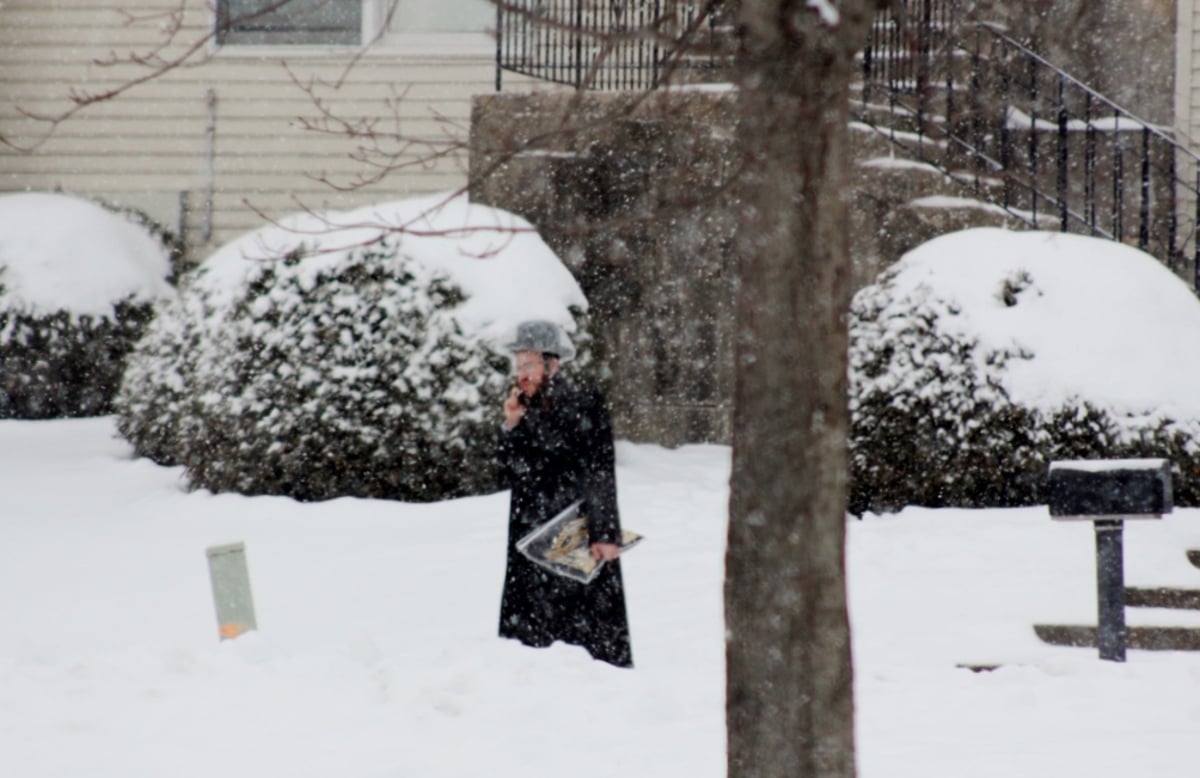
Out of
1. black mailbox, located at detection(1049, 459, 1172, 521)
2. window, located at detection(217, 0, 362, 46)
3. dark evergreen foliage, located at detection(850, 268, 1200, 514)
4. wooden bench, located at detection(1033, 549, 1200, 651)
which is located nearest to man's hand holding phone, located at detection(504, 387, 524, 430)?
black mailbox, located at detection(1049, 459, 1172, 521)

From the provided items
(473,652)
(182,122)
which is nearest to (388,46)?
(182,122)

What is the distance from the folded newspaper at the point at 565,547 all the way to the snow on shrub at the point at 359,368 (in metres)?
3.71

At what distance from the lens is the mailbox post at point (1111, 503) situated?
20.2ft

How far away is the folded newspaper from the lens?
5.79m

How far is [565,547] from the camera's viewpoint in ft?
19.2

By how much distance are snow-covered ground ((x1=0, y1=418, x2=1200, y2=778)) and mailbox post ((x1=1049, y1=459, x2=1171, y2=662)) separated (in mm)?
175

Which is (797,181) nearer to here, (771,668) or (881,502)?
(771,668)

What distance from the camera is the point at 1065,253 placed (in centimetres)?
925

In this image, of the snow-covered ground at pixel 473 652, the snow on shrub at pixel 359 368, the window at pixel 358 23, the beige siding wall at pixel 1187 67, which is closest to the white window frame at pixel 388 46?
the window at pixel 358 23

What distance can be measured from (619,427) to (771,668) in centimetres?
801

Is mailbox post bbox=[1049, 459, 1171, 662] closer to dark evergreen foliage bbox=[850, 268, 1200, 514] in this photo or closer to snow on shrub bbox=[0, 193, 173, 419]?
dark evergreen foliage bbox=[850, 268, 1200, 514]

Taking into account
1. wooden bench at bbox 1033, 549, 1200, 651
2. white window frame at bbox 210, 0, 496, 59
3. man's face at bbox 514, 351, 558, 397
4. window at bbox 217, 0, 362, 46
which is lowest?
wooden bench at bbox 1033, 549, 1200, 651

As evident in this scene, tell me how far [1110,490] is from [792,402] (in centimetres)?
356

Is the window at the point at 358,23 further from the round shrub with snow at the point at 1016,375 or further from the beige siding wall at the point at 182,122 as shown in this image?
the round shrub with snow at the point at 1016,375
